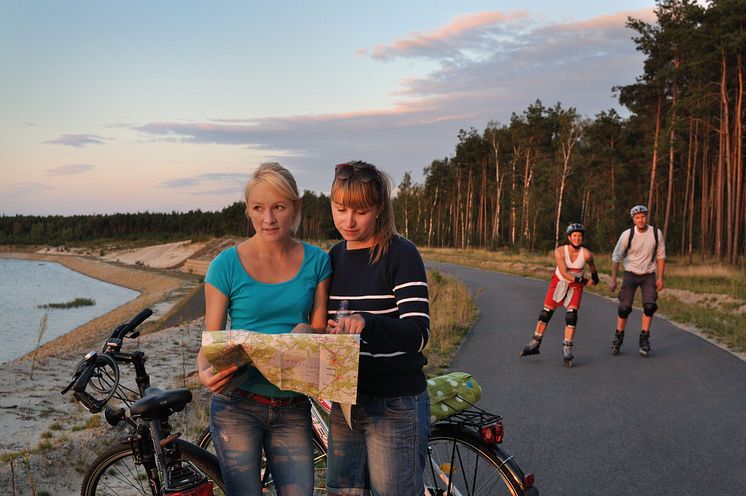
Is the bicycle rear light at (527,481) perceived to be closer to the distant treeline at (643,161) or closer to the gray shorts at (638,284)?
the gray shorts at (638,284)

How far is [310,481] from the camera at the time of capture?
2.88 meters

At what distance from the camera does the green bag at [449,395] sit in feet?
10.4

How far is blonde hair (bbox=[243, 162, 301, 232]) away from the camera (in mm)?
2725

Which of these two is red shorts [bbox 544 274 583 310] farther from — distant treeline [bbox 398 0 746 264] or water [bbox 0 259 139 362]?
distant treeline [bbox 398 0 746 264]

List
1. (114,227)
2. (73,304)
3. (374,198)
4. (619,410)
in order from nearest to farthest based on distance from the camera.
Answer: (374,198) → (619,410) → (73,304) → (114,227)

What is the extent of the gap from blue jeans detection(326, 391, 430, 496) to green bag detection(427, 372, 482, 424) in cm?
38

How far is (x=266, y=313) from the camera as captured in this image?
273 centimetres

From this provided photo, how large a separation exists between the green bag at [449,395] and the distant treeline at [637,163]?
2479 millimetres

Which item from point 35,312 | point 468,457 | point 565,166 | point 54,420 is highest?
point 565,166

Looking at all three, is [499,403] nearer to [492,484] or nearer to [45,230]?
[492,484]

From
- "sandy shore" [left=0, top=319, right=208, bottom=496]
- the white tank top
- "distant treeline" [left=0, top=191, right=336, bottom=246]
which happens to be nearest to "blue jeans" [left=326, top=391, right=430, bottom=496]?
"sandy shore" [left=0, top=319, right=208, bottom=496]

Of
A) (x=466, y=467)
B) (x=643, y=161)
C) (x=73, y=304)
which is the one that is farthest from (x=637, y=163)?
(x=466, y=467)

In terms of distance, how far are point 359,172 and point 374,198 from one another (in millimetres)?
114

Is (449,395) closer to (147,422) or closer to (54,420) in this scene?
(147,422)
